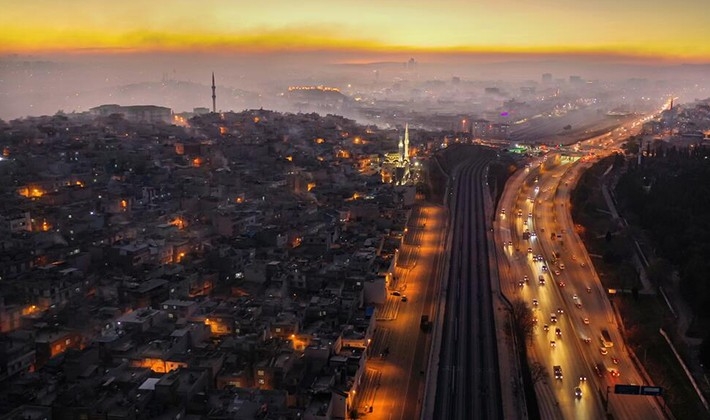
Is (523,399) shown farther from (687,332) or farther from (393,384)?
(687,332)

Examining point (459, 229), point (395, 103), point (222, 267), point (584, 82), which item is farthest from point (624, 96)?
point (222, 267)

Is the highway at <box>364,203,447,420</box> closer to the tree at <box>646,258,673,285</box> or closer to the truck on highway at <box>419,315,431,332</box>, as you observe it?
the truck on highway at <box>419,315,431,332</box>

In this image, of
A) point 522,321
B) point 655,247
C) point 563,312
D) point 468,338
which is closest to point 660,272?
point 655,247

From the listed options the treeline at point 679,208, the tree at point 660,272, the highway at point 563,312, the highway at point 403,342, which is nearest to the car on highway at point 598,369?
the highway at point 563,312

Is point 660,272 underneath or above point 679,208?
underneath

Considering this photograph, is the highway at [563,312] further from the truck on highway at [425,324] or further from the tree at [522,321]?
the truck on highway at [425,324]

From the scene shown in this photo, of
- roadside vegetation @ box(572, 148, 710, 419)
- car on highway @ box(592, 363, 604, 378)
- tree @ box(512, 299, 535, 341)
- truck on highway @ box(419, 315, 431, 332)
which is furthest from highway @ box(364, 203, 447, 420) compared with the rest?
roadside vegetation @ box(572, 148, 710, 419)

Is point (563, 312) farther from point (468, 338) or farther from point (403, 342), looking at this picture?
point (403, 342)
